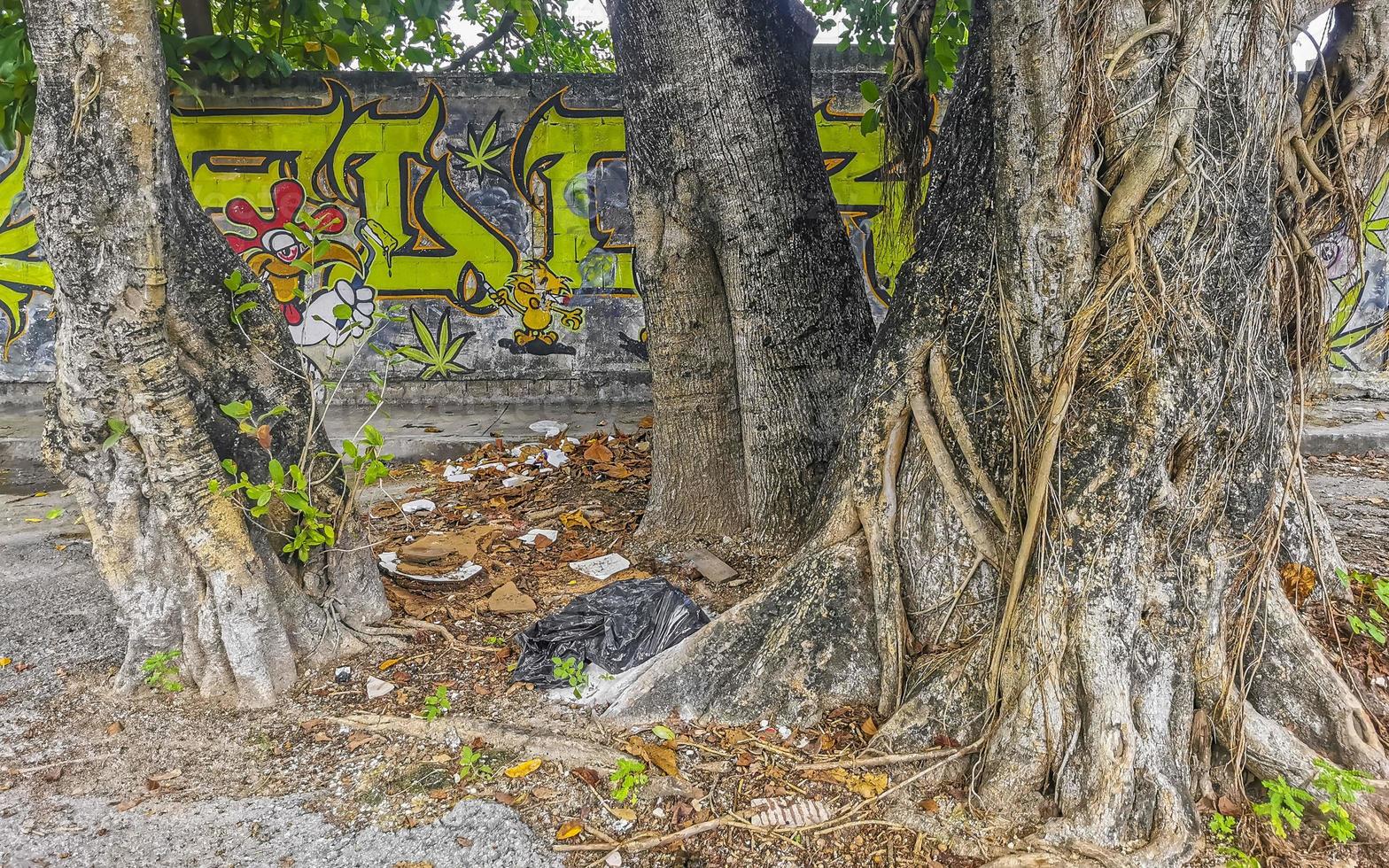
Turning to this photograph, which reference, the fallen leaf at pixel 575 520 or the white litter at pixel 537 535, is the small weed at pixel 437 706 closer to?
the white litter at pixel 537 535

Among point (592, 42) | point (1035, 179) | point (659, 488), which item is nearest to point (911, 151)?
point (1035, 179)

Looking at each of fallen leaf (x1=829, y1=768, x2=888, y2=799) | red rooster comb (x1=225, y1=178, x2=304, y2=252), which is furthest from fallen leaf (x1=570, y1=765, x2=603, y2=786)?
red rooster comb (x1=225, y1=178, x2=304, y2=252)

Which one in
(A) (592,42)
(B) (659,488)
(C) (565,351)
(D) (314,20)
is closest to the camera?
(B) (659,488)

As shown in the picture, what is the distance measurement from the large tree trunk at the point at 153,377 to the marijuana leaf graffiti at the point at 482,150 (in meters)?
4.28

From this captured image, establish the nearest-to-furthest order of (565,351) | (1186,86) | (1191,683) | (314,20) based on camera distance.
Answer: (1186,86), (1191,683), (314,20), (565,351)

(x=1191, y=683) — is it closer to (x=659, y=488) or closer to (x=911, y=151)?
(x=911, y=151)

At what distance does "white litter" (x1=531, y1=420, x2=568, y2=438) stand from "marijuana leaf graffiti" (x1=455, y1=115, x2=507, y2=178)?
2172 mm

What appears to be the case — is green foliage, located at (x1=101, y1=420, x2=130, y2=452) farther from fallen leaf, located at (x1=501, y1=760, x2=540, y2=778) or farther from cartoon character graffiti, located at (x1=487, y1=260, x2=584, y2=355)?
cartoon character graffiti, located at (x1=487, y1=260, x2=584, y2=355)

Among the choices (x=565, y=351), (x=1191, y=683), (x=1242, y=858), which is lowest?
(x=1242, y=858)

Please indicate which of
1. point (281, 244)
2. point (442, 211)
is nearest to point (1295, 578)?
point (442, 211)

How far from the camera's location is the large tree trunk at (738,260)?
3.57m

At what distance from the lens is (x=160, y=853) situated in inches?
87.1

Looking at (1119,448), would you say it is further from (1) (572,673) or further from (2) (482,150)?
(2) (482,150)

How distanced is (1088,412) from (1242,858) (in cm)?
115
